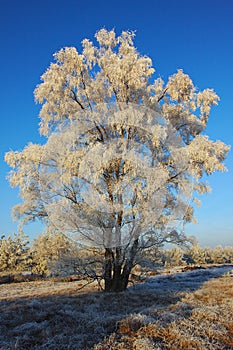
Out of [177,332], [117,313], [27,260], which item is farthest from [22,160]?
[27,260]

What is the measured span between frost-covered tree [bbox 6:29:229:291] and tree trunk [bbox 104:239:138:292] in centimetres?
4

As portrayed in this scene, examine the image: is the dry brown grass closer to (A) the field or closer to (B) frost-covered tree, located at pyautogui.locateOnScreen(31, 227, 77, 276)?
(A) the field

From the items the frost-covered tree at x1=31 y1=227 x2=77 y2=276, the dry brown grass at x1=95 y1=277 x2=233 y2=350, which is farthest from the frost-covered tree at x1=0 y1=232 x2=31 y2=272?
the dry brown grass at x1=95 y1=277 x2=233 y2=350

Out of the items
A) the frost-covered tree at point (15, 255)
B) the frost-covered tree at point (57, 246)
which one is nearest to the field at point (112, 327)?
the frost-covered tree at point (57, 246)

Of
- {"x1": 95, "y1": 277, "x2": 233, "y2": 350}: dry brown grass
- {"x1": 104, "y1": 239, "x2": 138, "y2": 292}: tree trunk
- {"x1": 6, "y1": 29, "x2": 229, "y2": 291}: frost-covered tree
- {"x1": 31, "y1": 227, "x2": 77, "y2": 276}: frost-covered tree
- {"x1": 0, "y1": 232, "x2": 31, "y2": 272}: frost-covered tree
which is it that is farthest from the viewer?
{"x1": 0, "y1": 232, "x2": 31, "y2": 272}: frost-covered tree

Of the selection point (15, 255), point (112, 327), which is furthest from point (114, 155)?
point (15, 255)

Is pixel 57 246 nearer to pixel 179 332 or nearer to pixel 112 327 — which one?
pixel 112 327

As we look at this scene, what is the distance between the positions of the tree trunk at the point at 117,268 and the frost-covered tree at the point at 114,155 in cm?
4

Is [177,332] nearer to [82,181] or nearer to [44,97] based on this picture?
[82,181]

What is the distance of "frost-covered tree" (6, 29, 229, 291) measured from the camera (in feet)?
29.8

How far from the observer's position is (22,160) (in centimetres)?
975

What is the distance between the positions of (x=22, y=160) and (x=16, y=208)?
5.94 feet

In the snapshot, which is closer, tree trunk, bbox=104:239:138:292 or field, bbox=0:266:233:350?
field, bbox=0:266:233:350

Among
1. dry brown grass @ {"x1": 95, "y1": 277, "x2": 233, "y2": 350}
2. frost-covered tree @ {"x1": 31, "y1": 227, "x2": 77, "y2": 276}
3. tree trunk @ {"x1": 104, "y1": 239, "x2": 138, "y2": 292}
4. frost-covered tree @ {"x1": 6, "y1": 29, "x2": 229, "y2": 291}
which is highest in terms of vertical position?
frost-covered tree @ {"x1": 6, "y1": 29, "x2": 229, "y2": 291}
